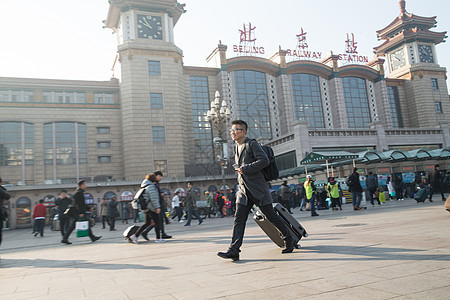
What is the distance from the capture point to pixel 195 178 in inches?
1610

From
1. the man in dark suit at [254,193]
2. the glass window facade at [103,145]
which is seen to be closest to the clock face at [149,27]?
the glass window facade at [103,145]

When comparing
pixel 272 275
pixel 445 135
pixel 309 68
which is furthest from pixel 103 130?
pixel 272 275

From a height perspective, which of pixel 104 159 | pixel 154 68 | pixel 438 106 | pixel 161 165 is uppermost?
pixel 154 68

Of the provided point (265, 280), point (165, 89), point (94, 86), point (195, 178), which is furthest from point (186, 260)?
point (94, 86)

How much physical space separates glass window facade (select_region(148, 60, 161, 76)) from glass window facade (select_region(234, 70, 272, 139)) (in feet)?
32.6

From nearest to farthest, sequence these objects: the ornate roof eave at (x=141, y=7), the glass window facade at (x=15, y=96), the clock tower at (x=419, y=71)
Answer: the glass window facade at (x=15, y=96) < the ornate roof eave at (x=141, y=7) < the clock tower at (x=419, y=71)

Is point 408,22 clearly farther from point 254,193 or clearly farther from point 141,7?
point 254,193

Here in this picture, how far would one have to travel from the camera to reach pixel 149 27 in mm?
44469

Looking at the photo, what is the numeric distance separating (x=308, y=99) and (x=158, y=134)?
69.5 feet

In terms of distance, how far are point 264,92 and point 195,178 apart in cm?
1567

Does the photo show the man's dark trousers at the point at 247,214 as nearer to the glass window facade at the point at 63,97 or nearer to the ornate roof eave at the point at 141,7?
the glass window facade at the point at 63,97

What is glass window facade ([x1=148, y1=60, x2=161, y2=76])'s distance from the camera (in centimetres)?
4345

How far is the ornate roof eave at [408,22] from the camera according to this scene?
5816cm

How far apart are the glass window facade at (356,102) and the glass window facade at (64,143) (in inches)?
1373
